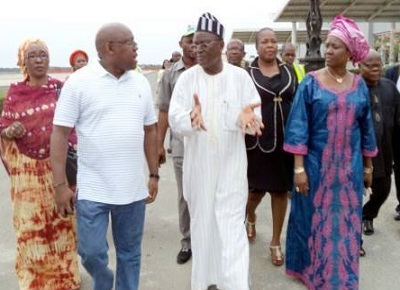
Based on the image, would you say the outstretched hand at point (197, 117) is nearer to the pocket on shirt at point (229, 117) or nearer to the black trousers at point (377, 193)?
the pocket on shirt at point (229, 117)

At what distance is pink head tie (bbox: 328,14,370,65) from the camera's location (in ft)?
10.7

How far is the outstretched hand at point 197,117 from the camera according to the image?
299cm

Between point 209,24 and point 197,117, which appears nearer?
point 197,117

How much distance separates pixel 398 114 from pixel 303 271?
5.75 feet

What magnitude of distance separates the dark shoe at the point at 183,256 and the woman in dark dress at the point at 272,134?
71 cm

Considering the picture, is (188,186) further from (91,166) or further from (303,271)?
(303,271)

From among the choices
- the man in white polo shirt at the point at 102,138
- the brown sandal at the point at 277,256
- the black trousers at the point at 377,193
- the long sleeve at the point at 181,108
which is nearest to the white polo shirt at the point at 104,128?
the man in white polo shirt at the point at 102,138

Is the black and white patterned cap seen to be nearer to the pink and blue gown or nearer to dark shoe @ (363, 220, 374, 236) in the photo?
the pink and blue gown

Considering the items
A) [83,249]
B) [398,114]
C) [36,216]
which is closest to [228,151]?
[83,249]

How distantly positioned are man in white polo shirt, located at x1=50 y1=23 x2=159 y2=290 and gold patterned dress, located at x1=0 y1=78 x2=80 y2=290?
0.60 metres

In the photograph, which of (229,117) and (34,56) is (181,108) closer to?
(229,117)

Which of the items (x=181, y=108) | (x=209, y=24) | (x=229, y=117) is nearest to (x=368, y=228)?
(x=229, y=117)

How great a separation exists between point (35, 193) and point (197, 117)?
1266 millimetres

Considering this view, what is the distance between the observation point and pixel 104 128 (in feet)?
8.83
